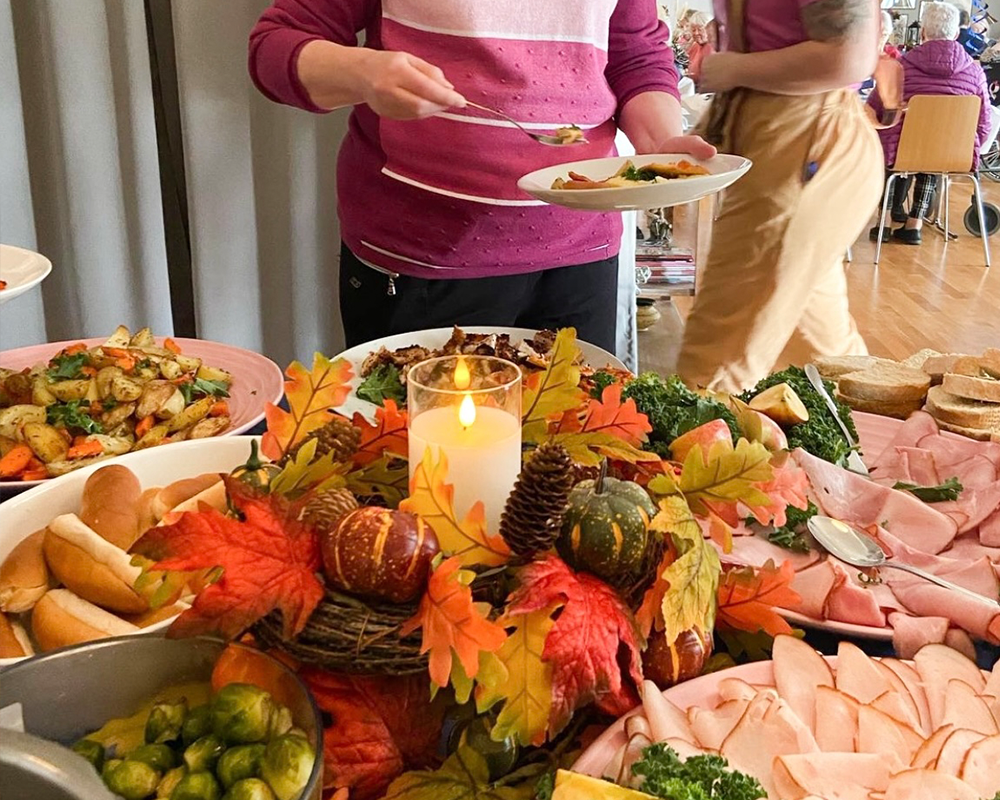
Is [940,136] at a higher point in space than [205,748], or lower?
lower

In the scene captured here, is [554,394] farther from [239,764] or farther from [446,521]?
[239,764]

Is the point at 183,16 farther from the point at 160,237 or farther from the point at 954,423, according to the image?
the point at 954,423

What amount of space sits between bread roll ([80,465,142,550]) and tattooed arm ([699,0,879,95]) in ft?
4.71

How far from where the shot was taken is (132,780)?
0.45m

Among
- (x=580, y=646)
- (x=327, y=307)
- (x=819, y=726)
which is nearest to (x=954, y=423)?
(x=819, y=726)

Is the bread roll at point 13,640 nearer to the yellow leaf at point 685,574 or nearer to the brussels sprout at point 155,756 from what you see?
the brussels sprout at point 155,756

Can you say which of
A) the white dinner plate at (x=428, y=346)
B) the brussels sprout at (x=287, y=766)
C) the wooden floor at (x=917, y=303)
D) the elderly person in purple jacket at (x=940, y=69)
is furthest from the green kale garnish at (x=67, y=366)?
the elderly person in purple jacket at (x=940, y=69)

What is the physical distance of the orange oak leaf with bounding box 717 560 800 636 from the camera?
605mm

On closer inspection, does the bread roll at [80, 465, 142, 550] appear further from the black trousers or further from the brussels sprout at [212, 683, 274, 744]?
the black trousers

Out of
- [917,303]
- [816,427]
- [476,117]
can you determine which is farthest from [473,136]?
[917,303]

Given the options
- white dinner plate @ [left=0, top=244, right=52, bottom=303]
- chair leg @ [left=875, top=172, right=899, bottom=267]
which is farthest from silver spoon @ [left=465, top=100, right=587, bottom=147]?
chair leg @ [left=875, top=172, right=899, bottom=267]

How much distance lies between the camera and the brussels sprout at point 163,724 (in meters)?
0.49

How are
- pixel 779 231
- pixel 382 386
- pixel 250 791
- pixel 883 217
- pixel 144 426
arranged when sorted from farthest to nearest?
pixel 883 217 → pixel 779 231 → pixel 382 386 → pixel 144 426 → pixel 250 791

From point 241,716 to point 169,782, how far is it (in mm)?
45
